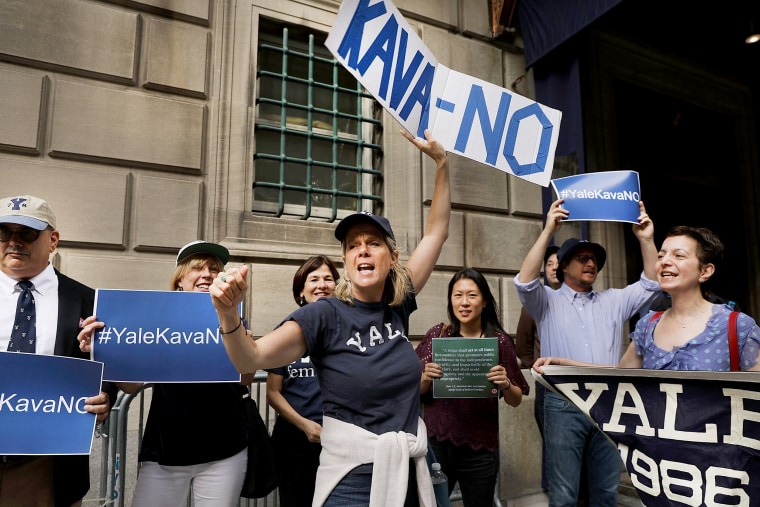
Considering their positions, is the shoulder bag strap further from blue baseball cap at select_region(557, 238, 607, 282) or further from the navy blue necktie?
the navy blue necktie

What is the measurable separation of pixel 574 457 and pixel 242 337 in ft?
9.07

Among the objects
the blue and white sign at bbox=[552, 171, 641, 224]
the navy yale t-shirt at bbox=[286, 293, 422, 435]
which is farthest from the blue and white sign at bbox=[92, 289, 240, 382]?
the blue and white sign at bbox=[552, 171, 641, 224]

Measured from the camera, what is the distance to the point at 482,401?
3521 millimetres

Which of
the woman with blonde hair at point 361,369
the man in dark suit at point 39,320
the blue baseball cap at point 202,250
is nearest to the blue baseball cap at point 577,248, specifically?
the woman with blonde hair at point 361,369

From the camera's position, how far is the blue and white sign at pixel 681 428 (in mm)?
1888

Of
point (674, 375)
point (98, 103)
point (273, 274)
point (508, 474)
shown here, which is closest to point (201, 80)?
point (98, 103)

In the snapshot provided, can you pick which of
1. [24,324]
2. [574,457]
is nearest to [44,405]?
[24,324]

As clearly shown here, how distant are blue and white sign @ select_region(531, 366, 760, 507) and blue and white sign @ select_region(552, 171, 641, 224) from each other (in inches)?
67.7

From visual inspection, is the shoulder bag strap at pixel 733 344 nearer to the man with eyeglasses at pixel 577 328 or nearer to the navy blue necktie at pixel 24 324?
the man with eyeglasses at pixel 577 328

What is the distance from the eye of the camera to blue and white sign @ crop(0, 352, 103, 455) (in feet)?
6.94

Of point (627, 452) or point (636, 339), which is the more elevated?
point (636, 339)

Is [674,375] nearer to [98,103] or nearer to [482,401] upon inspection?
[482,401]

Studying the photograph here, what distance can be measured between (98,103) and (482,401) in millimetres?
3980

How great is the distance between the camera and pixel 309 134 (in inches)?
224
